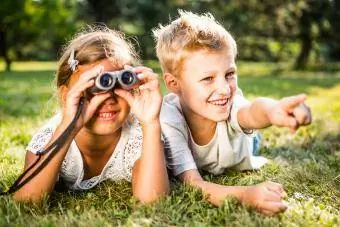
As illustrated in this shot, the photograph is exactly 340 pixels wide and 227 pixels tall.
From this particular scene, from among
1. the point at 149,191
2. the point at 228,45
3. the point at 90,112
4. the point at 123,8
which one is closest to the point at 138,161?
the point at 149,191

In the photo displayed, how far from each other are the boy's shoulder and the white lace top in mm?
232

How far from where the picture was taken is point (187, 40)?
3.30 m

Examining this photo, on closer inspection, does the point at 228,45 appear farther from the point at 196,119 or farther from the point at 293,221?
the point at 293,221

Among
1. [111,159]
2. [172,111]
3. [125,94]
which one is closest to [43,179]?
[111,159]

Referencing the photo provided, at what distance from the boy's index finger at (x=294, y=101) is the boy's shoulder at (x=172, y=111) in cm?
122

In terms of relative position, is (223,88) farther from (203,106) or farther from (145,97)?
(145,97)

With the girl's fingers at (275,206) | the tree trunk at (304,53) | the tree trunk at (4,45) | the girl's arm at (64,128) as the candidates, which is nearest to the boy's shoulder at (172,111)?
the girl's arm at (64,128)

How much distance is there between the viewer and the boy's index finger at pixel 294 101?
2.20 m

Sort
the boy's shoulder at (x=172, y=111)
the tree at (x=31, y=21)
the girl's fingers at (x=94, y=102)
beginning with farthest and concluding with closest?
the tree at (x=31, y=21)
the boy's shoulder at (x=172, y=111)
the girl's fingers at (x=94, y=102)

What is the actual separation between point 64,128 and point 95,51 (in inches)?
22.2

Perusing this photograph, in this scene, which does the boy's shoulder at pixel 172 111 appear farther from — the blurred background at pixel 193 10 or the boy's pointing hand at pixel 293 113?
the blurred background at pixel 193 10

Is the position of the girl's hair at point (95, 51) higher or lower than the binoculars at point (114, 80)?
higher

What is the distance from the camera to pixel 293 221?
2.54m

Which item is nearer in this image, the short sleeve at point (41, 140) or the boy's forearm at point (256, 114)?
the boy's forearm at point (256, 114)
